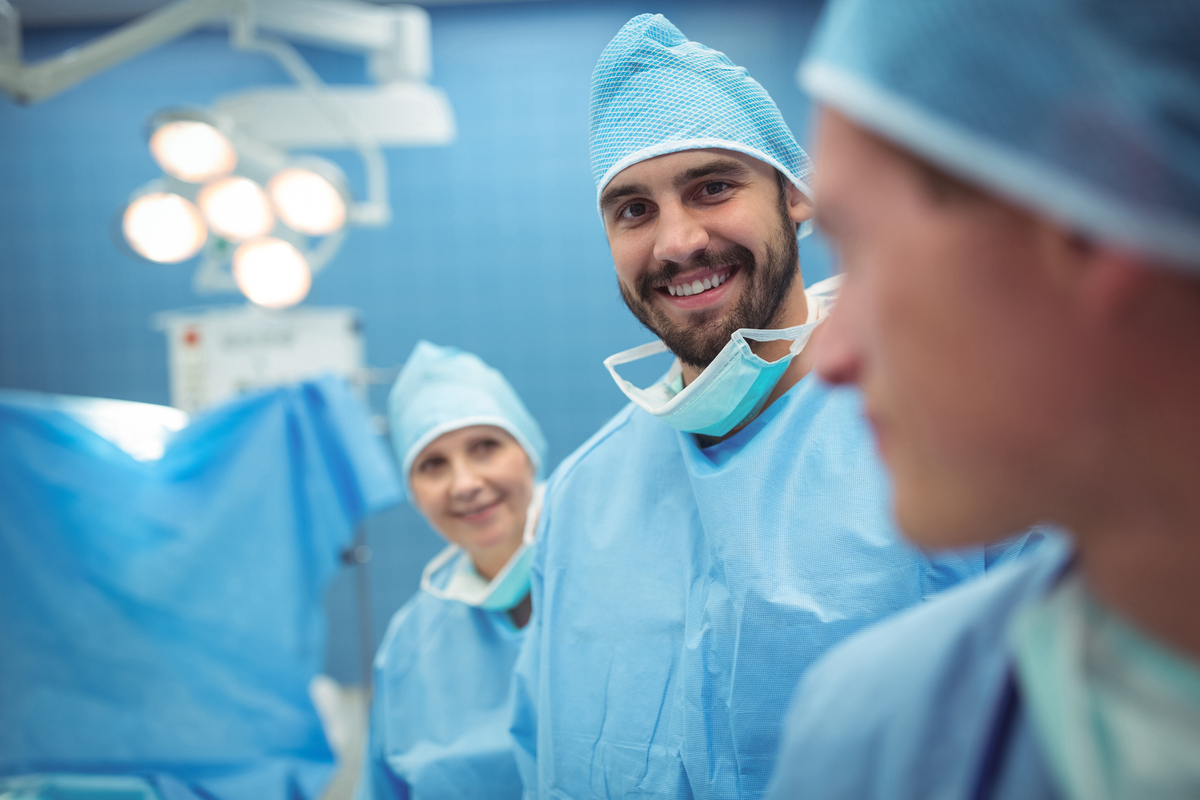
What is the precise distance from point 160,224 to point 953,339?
2.56 metres

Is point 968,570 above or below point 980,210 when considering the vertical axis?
below

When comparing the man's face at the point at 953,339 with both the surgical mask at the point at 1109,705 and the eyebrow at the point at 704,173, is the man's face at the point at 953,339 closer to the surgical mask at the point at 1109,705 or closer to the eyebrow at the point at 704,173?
the surgical mask at the point at 1109,705

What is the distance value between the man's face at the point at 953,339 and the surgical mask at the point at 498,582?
1.23 meters

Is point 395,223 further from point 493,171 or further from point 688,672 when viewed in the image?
point 688,672

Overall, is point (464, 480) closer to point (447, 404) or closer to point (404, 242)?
point (447, 404)

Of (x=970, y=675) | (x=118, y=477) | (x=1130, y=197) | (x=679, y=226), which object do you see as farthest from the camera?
(x=118, y=477)

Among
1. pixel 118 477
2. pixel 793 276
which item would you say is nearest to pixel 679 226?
pixel 793 276

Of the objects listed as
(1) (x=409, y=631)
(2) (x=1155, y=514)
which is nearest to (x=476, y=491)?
(1) (x=409, y=631)

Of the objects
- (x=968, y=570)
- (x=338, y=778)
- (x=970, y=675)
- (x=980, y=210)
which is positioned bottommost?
(x=338, y=778)

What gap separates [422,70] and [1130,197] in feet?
7.98

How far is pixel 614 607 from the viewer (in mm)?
1112

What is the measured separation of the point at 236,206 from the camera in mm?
2350

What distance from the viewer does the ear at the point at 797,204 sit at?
1.16m

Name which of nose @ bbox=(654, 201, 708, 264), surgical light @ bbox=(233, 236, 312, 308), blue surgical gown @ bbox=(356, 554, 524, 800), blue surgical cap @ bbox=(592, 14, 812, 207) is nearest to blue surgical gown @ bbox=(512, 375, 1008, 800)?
nose @ bbox=(654, 201, 708, 264)
